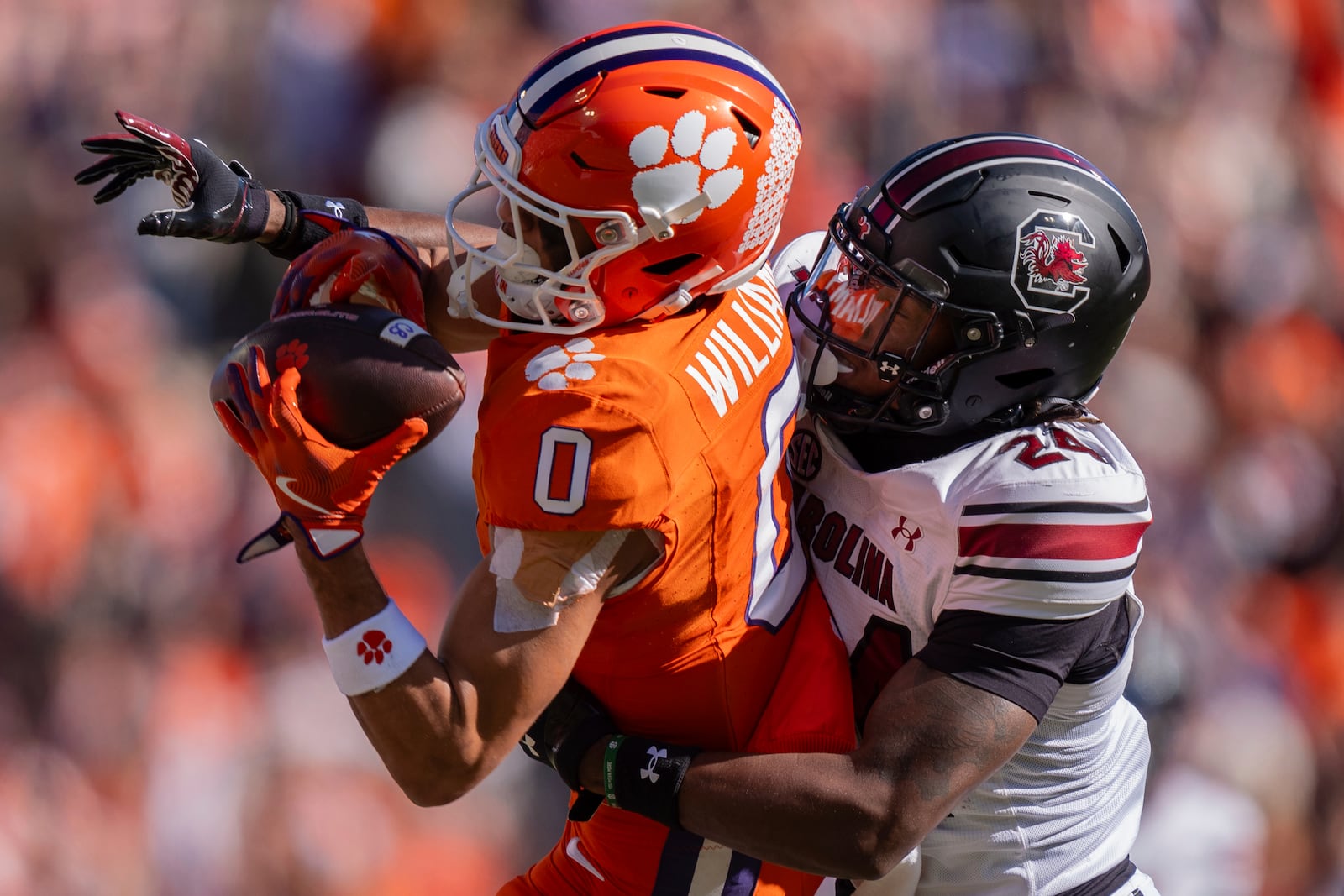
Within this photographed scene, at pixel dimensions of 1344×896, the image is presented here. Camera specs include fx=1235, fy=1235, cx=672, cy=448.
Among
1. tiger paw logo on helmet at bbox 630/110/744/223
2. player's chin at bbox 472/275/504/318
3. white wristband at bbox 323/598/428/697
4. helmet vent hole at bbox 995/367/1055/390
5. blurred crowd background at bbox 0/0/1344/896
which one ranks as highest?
tiger paw logo on helmet at bbox 630/110/744/223

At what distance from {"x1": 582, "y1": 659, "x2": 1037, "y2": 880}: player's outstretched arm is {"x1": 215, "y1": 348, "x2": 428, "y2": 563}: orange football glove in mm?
501

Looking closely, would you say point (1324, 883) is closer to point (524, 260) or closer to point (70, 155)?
point (524, 260)

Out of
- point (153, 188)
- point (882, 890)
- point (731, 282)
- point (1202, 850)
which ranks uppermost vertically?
point (731, 282)

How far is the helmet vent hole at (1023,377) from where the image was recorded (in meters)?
1.89

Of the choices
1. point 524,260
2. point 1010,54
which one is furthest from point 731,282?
point 1010,54

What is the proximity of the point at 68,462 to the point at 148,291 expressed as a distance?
440mm

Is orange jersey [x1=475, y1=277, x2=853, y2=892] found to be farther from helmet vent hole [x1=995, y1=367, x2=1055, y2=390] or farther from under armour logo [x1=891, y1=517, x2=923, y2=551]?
helmet vent hole [x1=995, y1=367, x2=1055, y2=390]

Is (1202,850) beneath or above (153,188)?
beneath

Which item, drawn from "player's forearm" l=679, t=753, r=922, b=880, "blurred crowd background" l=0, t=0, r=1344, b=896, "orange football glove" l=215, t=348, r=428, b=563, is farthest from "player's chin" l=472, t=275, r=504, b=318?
"blurred crowd background" l=0, t=0, r=1344, b=896

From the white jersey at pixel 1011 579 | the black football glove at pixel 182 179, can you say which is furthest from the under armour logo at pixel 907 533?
the black football glove at pixel 182 179

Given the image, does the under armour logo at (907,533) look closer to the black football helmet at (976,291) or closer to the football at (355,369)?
the black football helmet at (976,291)

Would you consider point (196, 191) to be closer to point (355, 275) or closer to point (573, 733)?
point (355, 275)

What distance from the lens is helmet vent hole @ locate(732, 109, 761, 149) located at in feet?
5.66

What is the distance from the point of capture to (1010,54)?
3881mm
